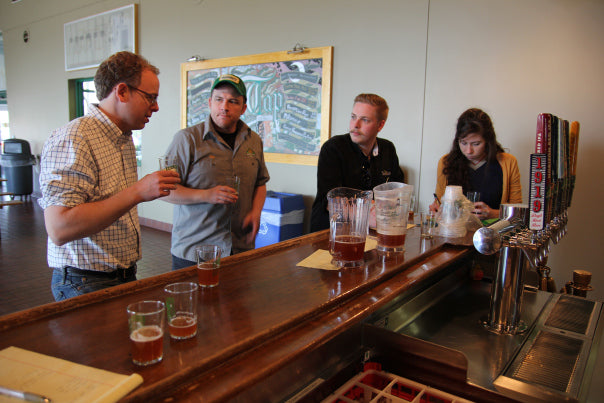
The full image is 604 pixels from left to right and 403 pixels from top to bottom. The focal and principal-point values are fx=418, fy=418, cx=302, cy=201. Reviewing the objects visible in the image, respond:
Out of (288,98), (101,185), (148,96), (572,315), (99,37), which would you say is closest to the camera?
(101,185)

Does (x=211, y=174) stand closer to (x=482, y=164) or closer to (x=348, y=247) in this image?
(x=348, y=247)

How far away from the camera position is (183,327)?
901 millimetres

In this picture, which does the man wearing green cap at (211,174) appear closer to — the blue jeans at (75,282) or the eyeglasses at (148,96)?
the eyeglasses at (148,96)

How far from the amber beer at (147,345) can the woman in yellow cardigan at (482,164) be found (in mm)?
2642

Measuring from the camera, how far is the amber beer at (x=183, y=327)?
2.96ft

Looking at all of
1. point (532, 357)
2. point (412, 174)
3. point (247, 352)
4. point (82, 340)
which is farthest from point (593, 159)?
point (82, 340)

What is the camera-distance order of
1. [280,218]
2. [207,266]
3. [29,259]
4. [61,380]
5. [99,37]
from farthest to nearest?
[99,37]
[29,259]
[280,218]
[207,266]
[61,380]

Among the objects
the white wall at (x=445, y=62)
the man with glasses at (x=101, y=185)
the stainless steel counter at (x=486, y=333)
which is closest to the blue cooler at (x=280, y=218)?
the white wall at (x=445, y=62)

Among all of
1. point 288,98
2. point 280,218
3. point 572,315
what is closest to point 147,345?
point 572,315

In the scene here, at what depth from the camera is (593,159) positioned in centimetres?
344

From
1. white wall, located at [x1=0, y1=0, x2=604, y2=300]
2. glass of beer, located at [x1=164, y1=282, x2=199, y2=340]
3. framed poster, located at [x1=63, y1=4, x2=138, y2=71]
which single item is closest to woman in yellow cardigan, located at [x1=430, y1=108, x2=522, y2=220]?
white wall, located at [x1=0, y1=0, x2=604, y2=300]

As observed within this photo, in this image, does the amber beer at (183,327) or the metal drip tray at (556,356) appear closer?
the amber beer at (183,327)

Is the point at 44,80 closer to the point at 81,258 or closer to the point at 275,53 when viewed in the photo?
the point at 275,53

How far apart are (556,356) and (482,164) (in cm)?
181
